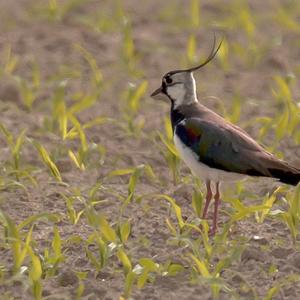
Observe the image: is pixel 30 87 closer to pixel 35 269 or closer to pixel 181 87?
pixel 181 87

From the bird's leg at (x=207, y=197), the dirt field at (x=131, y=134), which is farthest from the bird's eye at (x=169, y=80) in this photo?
the bird's leg at (x=207, y=197)

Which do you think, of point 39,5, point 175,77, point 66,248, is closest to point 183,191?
point 175,77

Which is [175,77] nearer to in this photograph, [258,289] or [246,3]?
[258,289]

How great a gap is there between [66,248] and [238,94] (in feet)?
11.5

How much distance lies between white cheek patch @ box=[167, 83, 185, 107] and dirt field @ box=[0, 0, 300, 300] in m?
0.61

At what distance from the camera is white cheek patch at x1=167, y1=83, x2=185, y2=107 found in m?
8.18

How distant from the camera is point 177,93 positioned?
8211 mm

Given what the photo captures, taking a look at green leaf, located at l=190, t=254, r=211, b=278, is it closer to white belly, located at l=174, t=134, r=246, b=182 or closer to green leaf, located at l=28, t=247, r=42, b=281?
green leaf, located at l=28, t=247, r=42, b=281

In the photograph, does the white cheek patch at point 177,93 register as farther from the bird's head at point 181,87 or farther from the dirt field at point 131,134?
the dirt field at point 131,134

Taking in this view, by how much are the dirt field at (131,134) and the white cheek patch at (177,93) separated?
61 centimetres

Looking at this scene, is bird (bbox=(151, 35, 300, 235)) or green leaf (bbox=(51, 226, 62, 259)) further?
bird (bbox=(151, 35, 300, 235))

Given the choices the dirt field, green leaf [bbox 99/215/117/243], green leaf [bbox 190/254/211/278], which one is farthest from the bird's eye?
green leaf [bbox 190/254/211/278]

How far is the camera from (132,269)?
6.79 metres

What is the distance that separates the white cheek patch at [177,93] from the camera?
8180 millimetres
